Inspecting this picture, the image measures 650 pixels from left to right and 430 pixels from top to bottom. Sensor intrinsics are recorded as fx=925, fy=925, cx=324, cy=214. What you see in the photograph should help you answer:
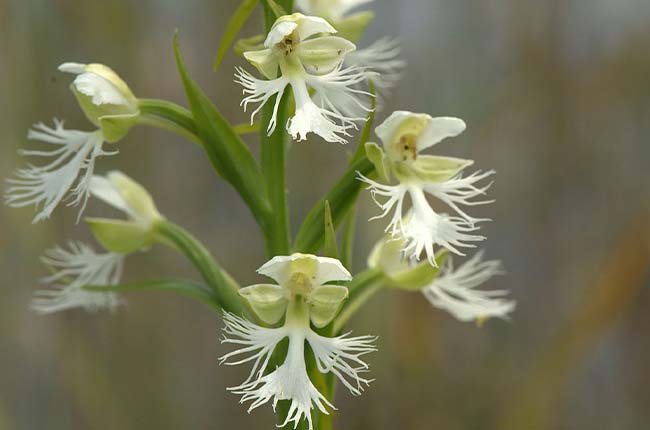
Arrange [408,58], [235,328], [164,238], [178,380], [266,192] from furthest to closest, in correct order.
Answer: [408,58] < [178,380] < [164,238] < [266,192] < [235,328]

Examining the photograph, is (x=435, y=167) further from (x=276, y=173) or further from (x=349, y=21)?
(x=349, y=21)

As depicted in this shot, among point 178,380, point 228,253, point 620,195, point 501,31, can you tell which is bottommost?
point 178,380

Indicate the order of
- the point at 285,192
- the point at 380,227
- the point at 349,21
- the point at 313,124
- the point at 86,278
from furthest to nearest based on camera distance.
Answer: the point at 380,227
the point at 86,278
the point at 349,21
the point at 285,192
the point at 313,124

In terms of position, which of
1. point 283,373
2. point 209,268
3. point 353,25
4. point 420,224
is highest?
point 353,25

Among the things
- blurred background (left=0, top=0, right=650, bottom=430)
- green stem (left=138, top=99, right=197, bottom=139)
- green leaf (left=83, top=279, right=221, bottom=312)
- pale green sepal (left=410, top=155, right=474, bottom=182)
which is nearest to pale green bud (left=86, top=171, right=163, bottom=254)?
green leaf (left=83, top=279, right=221, bottom=312)

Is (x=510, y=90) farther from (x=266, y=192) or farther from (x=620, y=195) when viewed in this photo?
(x=266, y=192)

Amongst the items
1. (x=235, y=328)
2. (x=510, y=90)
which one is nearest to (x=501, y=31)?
(x=510, y=90)

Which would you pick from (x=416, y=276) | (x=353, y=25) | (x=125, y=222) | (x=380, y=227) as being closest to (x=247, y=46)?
(x=353, y=25)
